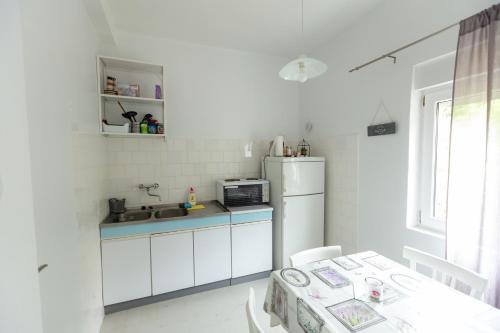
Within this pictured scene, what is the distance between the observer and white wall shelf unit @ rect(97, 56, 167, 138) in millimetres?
2160

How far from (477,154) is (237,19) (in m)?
2.21

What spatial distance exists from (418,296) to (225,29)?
8.80ft

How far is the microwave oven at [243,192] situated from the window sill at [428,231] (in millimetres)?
1422

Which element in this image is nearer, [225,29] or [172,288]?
[172,288]

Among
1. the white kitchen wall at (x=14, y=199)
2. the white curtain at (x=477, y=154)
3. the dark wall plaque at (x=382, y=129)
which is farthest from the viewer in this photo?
the dark wall plaque at (x=382, y=129)

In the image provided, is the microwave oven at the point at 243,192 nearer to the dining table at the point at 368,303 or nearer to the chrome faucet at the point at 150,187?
the chrome faucet at the point at 150,187

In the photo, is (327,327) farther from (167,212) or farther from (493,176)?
(167,212)

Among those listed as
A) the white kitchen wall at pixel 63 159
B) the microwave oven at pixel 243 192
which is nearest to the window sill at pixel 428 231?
the microwave oven at pixel 243 192

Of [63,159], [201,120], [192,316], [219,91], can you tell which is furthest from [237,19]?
[192,316]

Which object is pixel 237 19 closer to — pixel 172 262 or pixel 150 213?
pixel 150 213

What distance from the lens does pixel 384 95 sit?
1.97 m

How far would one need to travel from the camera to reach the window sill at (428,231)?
5.37 feet

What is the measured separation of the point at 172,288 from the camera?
2.12 meters

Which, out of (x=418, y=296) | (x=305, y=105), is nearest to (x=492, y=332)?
(x=418, y=296)
